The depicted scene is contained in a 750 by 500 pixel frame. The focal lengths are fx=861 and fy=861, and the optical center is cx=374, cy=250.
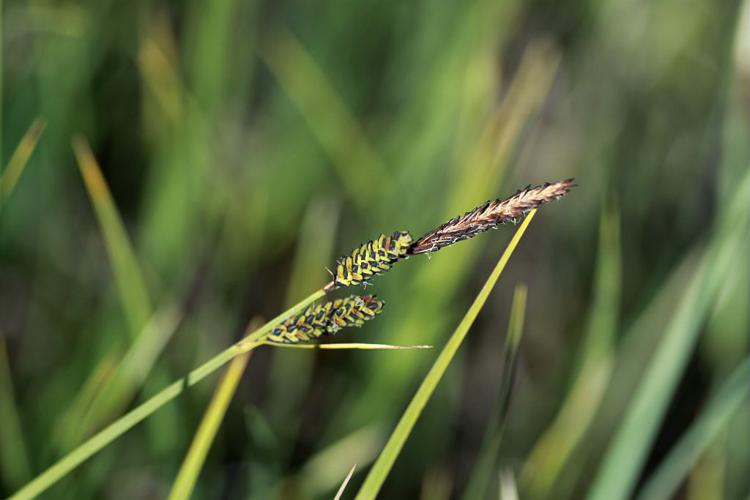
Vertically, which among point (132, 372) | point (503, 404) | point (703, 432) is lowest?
point (703, 432)

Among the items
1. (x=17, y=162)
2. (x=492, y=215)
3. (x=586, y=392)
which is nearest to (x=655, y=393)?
(x=586, y=392)

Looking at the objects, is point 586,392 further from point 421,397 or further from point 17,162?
point 17,162

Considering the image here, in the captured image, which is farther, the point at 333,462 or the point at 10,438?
the point at 333,462

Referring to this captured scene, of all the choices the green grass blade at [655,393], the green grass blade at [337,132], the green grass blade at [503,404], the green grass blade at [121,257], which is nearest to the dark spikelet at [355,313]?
the green grass blade at [503,404]

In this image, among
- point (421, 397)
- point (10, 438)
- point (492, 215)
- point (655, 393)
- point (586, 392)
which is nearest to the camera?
point (492, 215)

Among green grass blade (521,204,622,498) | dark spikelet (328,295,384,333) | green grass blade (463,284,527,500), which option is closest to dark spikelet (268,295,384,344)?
dark spikelet (328,295,384,333)

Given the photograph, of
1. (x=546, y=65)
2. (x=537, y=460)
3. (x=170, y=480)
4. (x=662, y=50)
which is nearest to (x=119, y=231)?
(x=170, y=480)

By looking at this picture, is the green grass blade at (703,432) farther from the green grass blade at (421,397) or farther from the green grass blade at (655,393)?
the green grass blade at (421,397)
